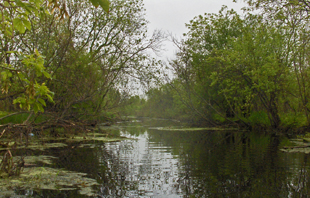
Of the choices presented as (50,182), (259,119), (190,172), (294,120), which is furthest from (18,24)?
(259,119)

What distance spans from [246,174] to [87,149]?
733 centimetres

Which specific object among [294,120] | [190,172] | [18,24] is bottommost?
[190,172]

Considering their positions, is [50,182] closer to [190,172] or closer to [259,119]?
[190,172]

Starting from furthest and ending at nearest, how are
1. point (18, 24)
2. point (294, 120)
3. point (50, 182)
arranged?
point (294, 120) < point (50, 182) < point (18, 24)

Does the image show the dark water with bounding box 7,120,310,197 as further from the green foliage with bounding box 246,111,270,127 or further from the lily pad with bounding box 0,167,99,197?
the green foliage with bounding box 246,111,270,127

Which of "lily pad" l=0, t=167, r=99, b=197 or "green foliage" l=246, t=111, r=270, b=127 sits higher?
"green foliage" l=246, t=111, r=270, b=127

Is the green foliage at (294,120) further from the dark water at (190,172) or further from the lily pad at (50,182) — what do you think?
the lily pad at (50,182)

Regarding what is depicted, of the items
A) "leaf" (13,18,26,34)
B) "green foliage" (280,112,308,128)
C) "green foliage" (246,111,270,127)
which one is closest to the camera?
"leaf" (13,18,26,34)

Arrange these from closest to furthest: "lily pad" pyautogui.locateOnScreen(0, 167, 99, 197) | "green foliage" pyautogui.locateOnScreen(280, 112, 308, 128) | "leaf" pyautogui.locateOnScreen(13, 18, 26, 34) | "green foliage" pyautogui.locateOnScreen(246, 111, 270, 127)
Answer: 1. "leaf" pyautogui.locateOnScreen(13, 18, 26, 34)
2. "lily pad" pyautogui.locateOnScreen(0, 167, 99, 197)
3. "green foliage" pyautogui.locateOnScreen(280, 112, 308, 128)
4. "green foliage" pyautogui.locateOnScreen(246, 111, 270, 127)

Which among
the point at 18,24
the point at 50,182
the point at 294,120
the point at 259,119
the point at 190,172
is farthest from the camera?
the point at 259,119

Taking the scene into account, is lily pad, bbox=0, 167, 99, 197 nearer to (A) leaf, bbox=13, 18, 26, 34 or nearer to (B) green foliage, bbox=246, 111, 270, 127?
(A) leaf, bbox=13, 18, 26, 34

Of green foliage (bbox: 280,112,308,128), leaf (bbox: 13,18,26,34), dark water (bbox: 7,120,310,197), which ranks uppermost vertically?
leaf (bbox: 13,18,26,34)

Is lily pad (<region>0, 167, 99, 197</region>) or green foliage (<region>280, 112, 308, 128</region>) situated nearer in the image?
lily pad (<region>0, 167, 99, 197</region>)

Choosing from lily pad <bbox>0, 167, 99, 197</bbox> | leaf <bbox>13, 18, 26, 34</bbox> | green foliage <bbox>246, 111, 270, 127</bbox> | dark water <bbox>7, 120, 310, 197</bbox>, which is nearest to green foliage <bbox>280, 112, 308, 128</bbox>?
green foliage <bbox>246, 111, 270, 127</bbox>
